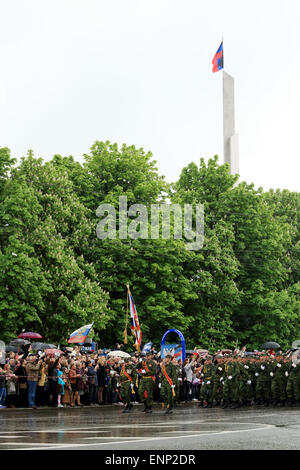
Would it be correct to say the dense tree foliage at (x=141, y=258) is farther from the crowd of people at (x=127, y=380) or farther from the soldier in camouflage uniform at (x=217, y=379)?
the soldier in camouflage uniform at (x=217, y=379)

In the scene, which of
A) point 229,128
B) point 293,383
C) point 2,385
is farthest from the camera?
point 229,128

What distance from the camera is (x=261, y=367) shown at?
2789 cm

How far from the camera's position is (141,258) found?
45031 millimetres

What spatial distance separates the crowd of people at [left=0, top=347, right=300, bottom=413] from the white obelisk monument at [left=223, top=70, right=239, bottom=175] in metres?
42.6

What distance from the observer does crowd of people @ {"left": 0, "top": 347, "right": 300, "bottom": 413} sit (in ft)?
84.0

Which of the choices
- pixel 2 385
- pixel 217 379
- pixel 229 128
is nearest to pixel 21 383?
pixel 2 385

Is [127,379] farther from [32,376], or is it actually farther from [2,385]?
[2,385]

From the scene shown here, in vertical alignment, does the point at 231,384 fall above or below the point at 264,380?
below

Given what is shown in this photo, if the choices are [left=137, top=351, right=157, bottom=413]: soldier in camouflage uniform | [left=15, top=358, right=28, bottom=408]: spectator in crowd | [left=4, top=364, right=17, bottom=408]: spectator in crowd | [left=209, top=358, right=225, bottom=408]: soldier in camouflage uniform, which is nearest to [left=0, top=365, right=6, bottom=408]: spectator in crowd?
[left=4, top=364, right=17, bottom=408]: spectator in crowd

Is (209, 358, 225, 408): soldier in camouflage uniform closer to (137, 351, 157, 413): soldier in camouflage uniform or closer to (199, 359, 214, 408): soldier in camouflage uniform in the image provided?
(199, 359, 214, 408): soldier in camouflage uniform

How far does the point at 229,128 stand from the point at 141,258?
33381 mm

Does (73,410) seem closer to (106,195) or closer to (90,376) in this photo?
(90,376)

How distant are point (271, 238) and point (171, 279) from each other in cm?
996
